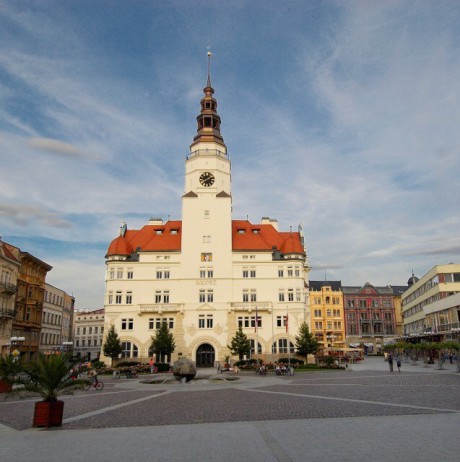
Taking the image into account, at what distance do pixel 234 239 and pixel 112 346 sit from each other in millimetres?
24085

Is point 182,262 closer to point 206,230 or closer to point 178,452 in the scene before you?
point 206,230

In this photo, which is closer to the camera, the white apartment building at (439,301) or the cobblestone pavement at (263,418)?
the cobblestone pavement at (263,418)

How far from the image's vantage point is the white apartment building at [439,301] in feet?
222

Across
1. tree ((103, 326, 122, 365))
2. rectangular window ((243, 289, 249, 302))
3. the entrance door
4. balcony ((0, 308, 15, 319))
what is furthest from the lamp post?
rectangular window ((243, 289, 249, 302))

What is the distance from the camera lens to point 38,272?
7050cm

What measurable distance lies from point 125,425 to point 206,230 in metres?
51.4

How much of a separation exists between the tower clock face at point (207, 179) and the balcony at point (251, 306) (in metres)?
19.3

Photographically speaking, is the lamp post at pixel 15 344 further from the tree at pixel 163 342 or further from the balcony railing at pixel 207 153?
the balcony railing at pixel 207 153

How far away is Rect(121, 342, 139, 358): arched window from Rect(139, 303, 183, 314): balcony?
5.01 m

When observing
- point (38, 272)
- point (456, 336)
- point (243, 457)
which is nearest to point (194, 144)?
point (38, 272)

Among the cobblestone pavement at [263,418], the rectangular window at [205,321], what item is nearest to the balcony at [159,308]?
the rectangular window at [205,321]

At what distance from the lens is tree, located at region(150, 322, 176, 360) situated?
190ft

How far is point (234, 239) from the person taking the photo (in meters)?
68.9

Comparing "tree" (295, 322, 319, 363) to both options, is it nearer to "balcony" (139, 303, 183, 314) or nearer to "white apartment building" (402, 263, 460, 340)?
"balcony" (139, 303, 183, 314)
